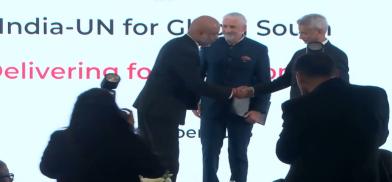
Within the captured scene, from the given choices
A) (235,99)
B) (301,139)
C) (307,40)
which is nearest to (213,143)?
(235,99)

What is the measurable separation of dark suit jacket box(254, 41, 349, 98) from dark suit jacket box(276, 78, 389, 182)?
5.20ft

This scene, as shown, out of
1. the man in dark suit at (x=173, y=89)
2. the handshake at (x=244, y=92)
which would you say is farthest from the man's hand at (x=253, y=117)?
the man in dark suit at (x=173, y=89)

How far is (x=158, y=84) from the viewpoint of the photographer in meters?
7.71

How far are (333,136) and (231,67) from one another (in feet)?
9.59

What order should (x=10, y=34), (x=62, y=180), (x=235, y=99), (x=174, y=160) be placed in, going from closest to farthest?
(x=62, y=180)
(x=174, y=160)
(x=235, y=99)
(x=10, y=34)

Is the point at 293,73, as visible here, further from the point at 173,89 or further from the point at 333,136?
the point at 333,136

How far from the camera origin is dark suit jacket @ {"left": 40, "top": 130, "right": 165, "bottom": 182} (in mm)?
5172

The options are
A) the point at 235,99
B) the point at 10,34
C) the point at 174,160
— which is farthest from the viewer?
the point at 10,34

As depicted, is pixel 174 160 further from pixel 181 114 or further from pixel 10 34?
pixel 10 34

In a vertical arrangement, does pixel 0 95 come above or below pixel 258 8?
below

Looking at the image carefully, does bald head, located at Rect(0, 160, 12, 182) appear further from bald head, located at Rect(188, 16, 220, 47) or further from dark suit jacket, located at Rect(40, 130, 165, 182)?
bald head, located at Rect(188, 16, 220, 47)

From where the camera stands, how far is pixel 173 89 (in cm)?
773

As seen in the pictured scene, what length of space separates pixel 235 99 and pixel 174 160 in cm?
88

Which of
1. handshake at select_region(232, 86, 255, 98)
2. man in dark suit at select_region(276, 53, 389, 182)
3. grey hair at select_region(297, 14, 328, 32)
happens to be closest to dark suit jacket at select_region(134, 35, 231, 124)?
handshake at select_region(232, 86, 255, 98)
